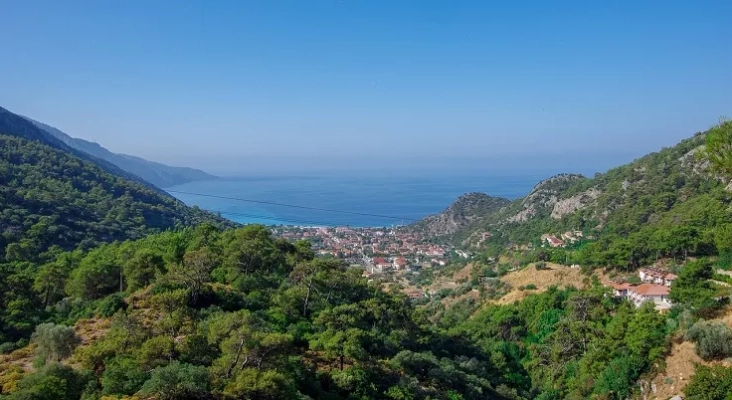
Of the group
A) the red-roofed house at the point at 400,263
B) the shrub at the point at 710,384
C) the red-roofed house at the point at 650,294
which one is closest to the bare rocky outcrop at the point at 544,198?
the red-roofed house at the point at 400,263

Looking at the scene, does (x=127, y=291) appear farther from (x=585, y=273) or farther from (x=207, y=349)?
(x=585, y=273)

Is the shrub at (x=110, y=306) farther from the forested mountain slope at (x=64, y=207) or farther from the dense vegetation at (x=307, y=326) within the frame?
the forested mountain slope at (x=64, y=207)

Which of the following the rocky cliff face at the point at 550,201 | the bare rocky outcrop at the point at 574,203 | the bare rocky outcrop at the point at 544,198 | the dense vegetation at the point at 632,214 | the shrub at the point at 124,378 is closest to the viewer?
the shrub at the point at 124,378

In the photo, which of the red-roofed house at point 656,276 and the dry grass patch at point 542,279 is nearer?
the red-roofed house at point 656,276

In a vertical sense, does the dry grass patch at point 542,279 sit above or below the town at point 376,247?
above

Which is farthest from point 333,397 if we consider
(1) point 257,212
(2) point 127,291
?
(1) point 257,212

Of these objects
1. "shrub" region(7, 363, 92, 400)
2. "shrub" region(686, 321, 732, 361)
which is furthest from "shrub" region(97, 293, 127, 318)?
"shrub" region(686, 321, 732, 361)

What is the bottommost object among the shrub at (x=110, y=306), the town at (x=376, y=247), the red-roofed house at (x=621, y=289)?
the town at (x=376, y=247)
